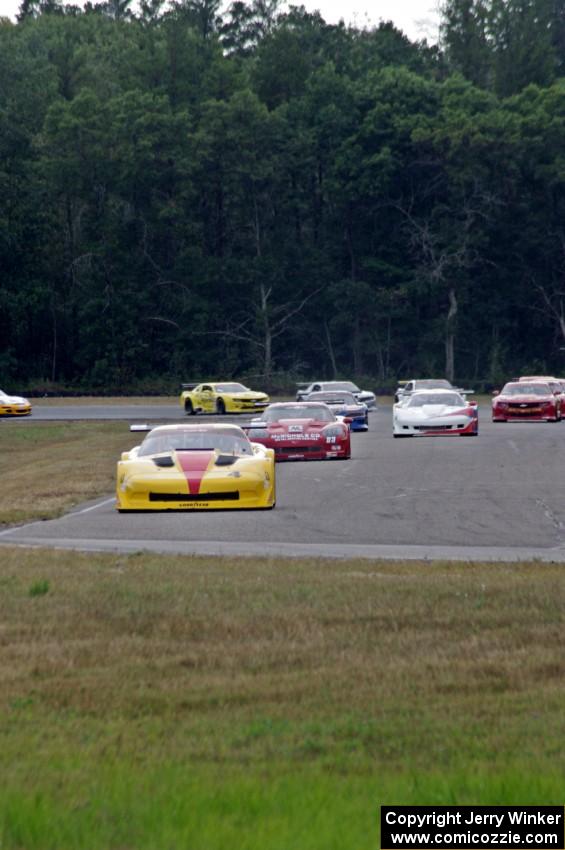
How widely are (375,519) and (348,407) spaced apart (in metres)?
24.5

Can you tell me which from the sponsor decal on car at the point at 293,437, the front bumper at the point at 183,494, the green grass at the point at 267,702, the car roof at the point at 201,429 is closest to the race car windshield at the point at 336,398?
the sponsor decal on car at the point at 293,437

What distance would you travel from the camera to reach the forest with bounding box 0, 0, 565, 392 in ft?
289

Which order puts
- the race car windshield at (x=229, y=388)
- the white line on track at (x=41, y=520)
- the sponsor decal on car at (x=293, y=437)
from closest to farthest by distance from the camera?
the white line on track at (x=41, y=520) < the sponsor decal on car at (x=293, y=437) < the race car windshield at (x=229, y=388)

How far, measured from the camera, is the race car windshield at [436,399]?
129 feet

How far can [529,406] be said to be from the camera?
46.9m

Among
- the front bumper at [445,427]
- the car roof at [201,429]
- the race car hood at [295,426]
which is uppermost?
the car roof at [201,429]

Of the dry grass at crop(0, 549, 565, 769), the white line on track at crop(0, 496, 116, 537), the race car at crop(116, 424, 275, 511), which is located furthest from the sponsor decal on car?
the dry grass at crop(0, 549, 565, 769)

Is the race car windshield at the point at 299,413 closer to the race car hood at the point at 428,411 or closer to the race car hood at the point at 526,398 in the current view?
the race car hood at the point at 428,411

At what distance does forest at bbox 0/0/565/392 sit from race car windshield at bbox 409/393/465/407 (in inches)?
1724

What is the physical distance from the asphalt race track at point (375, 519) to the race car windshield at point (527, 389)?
1862 centimetres

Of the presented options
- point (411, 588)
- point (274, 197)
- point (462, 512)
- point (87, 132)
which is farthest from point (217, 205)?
point (411, 588)

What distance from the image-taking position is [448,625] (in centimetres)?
1005

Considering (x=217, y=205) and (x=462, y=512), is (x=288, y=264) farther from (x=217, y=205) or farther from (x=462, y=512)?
(x=462, y=512)

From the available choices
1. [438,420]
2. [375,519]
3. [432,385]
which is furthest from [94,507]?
[432,385]
